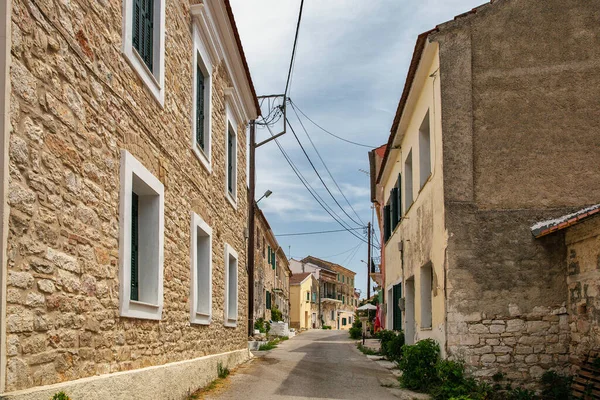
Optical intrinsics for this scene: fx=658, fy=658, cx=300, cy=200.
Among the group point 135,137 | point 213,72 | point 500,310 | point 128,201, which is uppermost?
point 213,72

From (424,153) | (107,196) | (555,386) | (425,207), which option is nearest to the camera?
(107,196)

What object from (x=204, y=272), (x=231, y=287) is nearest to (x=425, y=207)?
(x=204, y=272)

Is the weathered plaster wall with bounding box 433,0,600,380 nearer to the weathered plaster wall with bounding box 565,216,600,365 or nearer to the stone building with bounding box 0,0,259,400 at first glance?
the weathered plaster wall with bounding box 565,216,600,365

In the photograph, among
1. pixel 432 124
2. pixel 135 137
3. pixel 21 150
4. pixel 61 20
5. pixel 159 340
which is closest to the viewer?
pixel 21 150

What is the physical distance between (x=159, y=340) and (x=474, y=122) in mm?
5814

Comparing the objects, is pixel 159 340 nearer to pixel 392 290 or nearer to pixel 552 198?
pixel 552 198

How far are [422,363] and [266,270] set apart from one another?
27.3 metres

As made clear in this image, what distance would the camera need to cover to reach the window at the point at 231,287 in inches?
532

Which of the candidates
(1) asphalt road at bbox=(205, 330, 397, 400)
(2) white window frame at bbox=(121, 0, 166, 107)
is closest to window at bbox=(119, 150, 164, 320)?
(2) white window frame at bbox=(121, 0, 166, 107)

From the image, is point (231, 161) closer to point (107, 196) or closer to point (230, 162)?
point (230, 162)

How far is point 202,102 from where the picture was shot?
11.3m

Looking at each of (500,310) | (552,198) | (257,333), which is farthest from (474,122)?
(257,333)

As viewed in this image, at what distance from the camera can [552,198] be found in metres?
10.1

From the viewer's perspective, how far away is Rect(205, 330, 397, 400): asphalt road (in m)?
10.1
